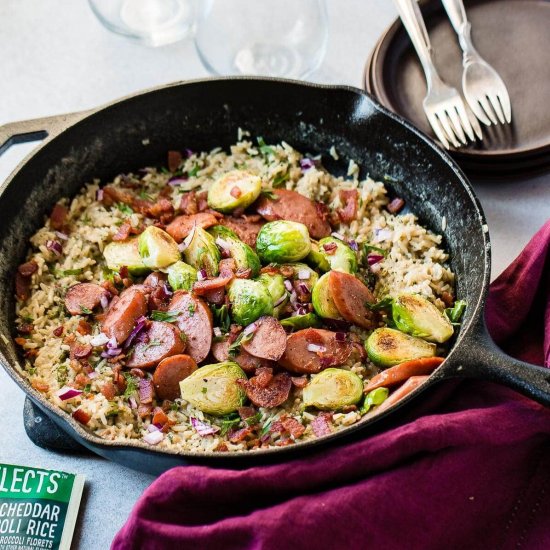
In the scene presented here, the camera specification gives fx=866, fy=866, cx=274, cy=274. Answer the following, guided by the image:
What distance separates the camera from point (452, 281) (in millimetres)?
3154

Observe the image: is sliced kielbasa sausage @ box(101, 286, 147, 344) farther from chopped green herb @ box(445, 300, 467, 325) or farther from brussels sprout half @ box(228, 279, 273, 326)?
chopped green herb @ box(445, 300, 467, 325)

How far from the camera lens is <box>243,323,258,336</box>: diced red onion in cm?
296

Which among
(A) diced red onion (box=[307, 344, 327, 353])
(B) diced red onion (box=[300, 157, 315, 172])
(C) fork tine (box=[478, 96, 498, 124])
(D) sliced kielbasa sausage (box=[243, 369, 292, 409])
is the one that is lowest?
(D) sliced kielbasa sausage (box=[243, 369, 292, 409])

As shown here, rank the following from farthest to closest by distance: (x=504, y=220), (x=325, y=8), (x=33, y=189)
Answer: (x=325, y=8) → (x=504, y=220) → (x=33, y=189)

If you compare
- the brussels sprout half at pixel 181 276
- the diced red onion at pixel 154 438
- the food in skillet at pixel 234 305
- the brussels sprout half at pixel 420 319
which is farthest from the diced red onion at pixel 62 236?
the brussels sprout half at pixel 420 319

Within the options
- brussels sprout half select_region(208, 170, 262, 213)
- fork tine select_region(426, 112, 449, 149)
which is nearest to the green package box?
brussels sprout half select_region(208, 170, 262, 213)

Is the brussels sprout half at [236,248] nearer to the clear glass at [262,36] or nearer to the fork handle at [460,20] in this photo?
the clear glass at [262,36]

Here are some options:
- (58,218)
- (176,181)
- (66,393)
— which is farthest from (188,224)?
(66,393)

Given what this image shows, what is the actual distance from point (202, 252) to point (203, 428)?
0.69 metres

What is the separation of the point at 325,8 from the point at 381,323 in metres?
1.73

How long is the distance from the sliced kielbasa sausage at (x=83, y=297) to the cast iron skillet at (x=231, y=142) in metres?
0.22

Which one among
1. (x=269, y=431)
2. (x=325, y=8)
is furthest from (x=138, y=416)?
(x=325, y=8)

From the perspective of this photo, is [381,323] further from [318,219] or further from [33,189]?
[33,189]

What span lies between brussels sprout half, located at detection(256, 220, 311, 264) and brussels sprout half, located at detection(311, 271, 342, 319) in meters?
0.17
